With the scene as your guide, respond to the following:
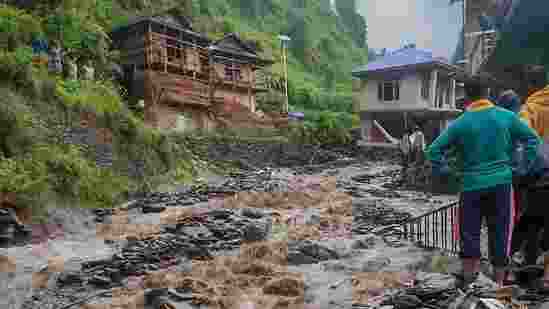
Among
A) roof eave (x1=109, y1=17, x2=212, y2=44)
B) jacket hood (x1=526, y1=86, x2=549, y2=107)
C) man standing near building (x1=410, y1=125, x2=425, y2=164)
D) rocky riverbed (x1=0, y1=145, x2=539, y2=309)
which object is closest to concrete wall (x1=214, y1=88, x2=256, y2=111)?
roof eave (x1=109, y1=17, x2=212, y2=44)

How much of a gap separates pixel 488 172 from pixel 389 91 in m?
26.5

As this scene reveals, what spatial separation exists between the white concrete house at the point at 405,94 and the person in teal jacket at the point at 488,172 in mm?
24724

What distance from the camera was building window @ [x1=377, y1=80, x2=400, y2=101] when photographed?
2844cm

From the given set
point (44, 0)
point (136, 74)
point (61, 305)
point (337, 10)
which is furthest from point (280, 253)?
point (337, 10)

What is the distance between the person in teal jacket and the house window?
26.9 m

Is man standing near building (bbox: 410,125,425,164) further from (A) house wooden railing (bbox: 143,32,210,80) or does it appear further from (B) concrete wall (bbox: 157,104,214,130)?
(A) house wooden railing (bbox: 143,32,210,80)

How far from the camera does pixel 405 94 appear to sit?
27859mm

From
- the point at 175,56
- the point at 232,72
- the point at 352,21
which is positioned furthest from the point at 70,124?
the point at 352,21

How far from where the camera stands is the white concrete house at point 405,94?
2742 centimetres

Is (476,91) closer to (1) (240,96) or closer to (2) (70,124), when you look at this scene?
(2) (70,124)

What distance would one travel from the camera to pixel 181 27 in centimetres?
2562

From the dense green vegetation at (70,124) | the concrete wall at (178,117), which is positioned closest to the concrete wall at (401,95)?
the dense green vegetation at (70,124)

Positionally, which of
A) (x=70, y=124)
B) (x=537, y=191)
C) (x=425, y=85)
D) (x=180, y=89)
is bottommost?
(x=537, y=191)

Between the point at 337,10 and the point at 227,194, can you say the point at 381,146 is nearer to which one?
the point at 227,194
